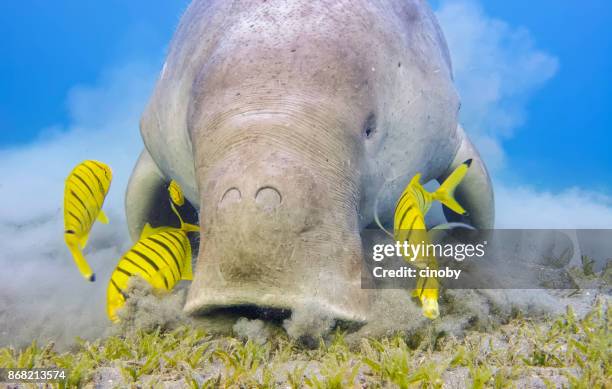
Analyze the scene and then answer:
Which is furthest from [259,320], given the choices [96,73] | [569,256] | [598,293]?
[96,73]

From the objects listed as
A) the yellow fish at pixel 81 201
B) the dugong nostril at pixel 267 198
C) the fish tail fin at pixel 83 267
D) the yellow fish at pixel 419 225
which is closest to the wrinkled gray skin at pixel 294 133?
the dugong nostril at pixel 267 198

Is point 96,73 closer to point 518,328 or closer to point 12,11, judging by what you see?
point 12,11

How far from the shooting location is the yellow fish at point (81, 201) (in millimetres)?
2984

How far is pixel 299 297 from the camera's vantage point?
2178 millimetres

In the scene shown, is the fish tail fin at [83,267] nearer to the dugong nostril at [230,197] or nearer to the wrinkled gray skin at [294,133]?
the wrinkled gray skin at [294,133]

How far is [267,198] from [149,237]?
1451mm

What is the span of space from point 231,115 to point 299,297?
3.53 ft

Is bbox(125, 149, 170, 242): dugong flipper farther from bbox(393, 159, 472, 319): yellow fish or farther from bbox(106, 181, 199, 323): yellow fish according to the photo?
bbox(393, 159, 472, 319): yellow fish

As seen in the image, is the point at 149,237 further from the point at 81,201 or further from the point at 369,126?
the point at 369,126

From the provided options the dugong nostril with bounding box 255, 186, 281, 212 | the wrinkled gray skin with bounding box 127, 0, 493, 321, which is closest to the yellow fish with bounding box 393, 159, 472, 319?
the wrinkled gray skin with bounding box 127, 0, 493, 321

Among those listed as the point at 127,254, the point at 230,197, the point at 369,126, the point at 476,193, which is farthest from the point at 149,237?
the point at 476,193

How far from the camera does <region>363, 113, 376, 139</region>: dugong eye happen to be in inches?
114

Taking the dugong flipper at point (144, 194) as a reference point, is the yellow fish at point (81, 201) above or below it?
below

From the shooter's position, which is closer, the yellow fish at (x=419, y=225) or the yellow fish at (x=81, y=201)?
the yellow fish at (x=419, y=225)
